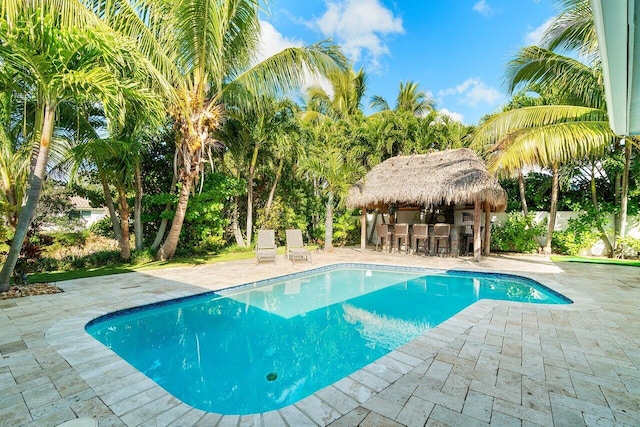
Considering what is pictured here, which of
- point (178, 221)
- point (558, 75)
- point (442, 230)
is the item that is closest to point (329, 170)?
point (442, 230)

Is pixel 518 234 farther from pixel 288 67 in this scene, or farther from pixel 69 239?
pixel 69 239

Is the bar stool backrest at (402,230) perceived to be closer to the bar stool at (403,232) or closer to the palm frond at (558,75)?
the bar stool at (403,232)

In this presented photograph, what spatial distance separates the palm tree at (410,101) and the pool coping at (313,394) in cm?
1876

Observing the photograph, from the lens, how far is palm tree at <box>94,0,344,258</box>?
6.81 metres

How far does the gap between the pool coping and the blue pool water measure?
47cm

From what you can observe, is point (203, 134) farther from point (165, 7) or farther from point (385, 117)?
point (385, 117)

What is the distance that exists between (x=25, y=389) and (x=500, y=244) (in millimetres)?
13818

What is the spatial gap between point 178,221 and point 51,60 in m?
4.68

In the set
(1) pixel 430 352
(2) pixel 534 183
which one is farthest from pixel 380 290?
(2) pixel 534 183

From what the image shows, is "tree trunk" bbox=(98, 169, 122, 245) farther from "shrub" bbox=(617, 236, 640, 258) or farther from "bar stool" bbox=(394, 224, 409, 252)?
"shrub" bbox=(617, 236, 640, 258)

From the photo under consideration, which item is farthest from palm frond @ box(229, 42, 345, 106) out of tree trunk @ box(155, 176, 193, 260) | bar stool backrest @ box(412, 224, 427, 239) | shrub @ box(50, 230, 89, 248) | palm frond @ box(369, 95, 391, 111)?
palm frond @ box(369, 95, 391, 111)

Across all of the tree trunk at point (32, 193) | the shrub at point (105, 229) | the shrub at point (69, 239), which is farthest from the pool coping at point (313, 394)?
the shrub at point (105, 229)

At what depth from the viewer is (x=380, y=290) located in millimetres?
7074

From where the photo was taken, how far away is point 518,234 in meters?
11.7
